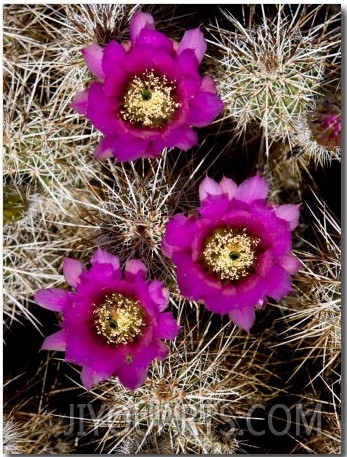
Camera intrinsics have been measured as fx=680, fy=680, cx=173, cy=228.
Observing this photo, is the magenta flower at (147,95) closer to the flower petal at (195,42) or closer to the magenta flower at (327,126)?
the flower petal at (195,42)

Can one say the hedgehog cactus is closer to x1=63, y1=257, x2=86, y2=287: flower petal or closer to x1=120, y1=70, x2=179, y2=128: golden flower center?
x1=120, y1=70, x2=179, y2=128: golden flower center

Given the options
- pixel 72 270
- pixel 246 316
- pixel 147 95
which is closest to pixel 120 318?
pixel 72 270

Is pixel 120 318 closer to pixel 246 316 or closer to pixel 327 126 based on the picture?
pixel 246 316

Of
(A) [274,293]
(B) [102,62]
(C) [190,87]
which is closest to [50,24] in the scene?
(B) [102,62]

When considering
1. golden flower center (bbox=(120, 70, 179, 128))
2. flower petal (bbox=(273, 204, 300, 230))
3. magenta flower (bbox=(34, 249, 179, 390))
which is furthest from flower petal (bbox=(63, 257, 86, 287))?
flower petal (bbox=(273, 204, 300, 230))

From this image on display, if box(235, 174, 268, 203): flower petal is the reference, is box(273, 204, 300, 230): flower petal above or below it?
below

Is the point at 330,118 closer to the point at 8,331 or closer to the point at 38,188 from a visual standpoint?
the point at 38,188

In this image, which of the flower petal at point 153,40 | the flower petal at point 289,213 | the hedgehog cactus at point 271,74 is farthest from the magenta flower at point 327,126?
the flower petal at point 153,40
